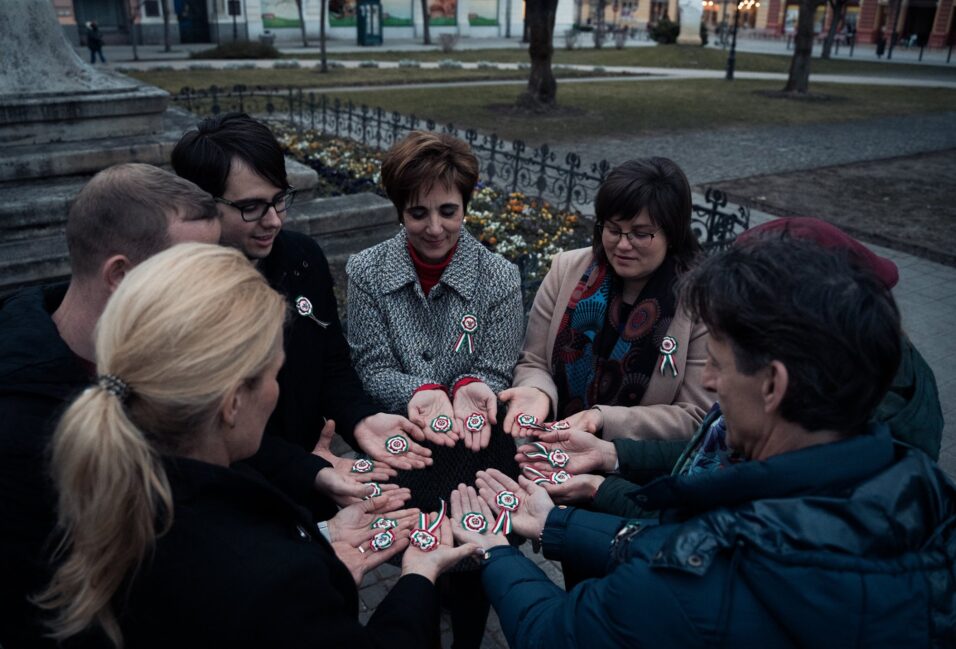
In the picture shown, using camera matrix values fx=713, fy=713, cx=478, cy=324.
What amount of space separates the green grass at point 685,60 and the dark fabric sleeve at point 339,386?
31.2 m

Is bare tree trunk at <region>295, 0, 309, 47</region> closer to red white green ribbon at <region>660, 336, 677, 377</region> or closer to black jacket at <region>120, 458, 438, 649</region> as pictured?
red white green ribbon at <region>660, 336, 677, 377</region>

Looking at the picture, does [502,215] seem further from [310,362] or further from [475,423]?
[475,423]

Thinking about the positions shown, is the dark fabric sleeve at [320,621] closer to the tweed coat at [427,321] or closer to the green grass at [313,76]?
the tweed coat at [427,321]

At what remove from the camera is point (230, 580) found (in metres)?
1.34

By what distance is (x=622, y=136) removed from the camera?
1475cm

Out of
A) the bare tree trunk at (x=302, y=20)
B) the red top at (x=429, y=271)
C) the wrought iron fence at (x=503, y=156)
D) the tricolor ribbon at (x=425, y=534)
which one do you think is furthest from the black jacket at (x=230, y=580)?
the bare tree trunk at (x=302, y=20)

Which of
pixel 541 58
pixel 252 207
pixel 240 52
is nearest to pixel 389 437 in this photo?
pixel 252 207

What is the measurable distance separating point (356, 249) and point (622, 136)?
374 inches

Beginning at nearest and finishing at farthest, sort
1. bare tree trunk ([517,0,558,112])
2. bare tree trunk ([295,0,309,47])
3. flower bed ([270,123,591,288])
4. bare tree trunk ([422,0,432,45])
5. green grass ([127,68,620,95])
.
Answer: flower bed ([270,123,591,288]) → bare tree trunk ([517,0,558,112]) → green grass ([127,68,620,95]) → bare tree trunk ([295,0,309,47]) → bare tree trunk ([422,0,432,45])

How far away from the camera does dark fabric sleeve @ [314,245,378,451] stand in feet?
9.03

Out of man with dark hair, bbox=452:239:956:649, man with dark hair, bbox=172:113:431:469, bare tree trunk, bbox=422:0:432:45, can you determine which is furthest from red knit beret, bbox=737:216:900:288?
bare tree trunk, bbox=422:0:432:45

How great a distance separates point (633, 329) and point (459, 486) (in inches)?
35.7

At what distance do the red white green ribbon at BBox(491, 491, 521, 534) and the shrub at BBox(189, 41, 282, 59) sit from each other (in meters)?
32.1

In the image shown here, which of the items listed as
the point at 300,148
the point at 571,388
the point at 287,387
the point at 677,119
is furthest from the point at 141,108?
the point at 677,119
